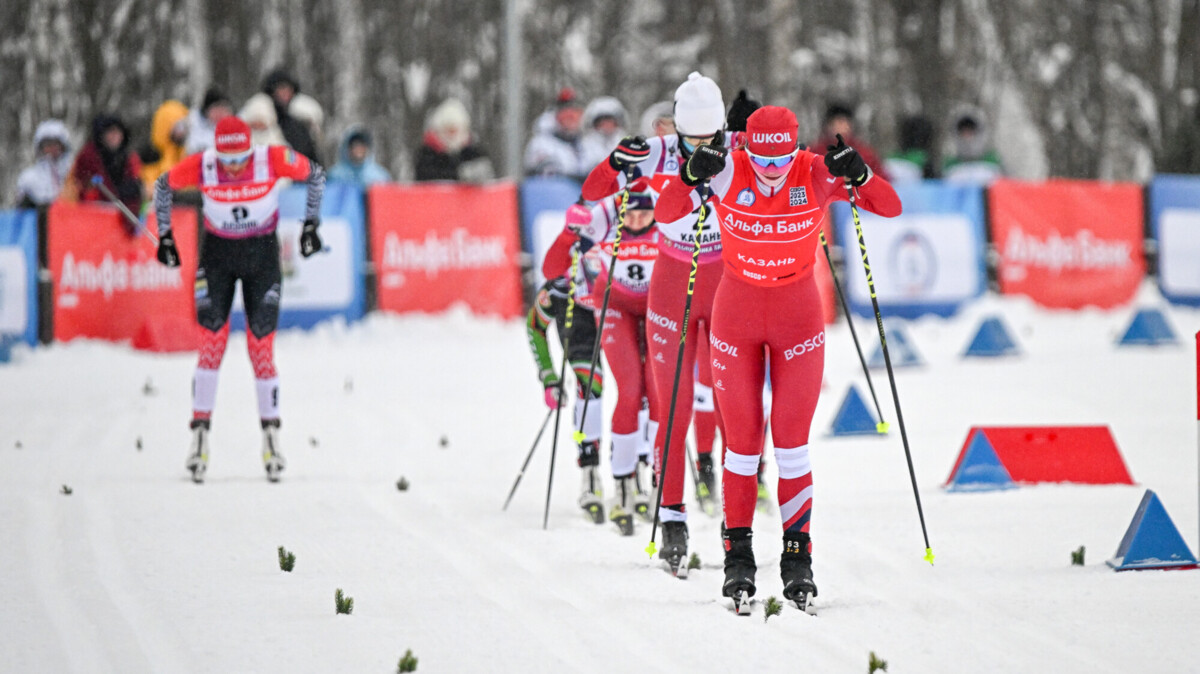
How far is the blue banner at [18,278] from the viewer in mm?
14828

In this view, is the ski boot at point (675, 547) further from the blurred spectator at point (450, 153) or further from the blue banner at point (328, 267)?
the blurred spectator at point (450, 153)

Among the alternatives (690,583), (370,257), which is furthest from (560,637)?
(370,257)

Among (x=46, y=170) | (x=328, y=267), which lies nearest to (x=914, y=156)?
(x=328, y=267)

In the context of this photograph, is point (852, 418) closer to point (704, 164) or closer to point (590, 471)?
point (590, 471)

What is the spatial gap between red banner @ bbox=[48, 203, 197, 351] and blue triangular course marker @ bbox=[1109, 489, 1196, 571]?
34.2 ft

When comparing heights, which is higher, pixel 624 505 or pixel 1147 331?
pixel 1147 331

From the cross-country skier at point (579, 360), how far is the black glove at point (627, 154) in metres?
1.28

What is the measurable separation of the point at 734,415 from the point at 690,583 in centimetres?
88

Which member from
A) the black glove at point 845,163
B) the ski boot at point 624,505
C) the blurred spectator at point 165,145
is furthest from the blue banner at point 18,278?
the black glove at point 845,163

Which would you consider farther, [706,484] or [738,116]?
[706,484]

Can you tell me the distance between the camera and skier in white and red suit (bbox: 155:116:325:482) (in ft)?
31.2

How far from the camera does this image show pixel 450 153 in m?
17.3

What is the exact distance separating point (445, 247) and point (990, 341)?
594 centimetres

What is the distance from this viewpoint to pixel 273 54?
2670cm
